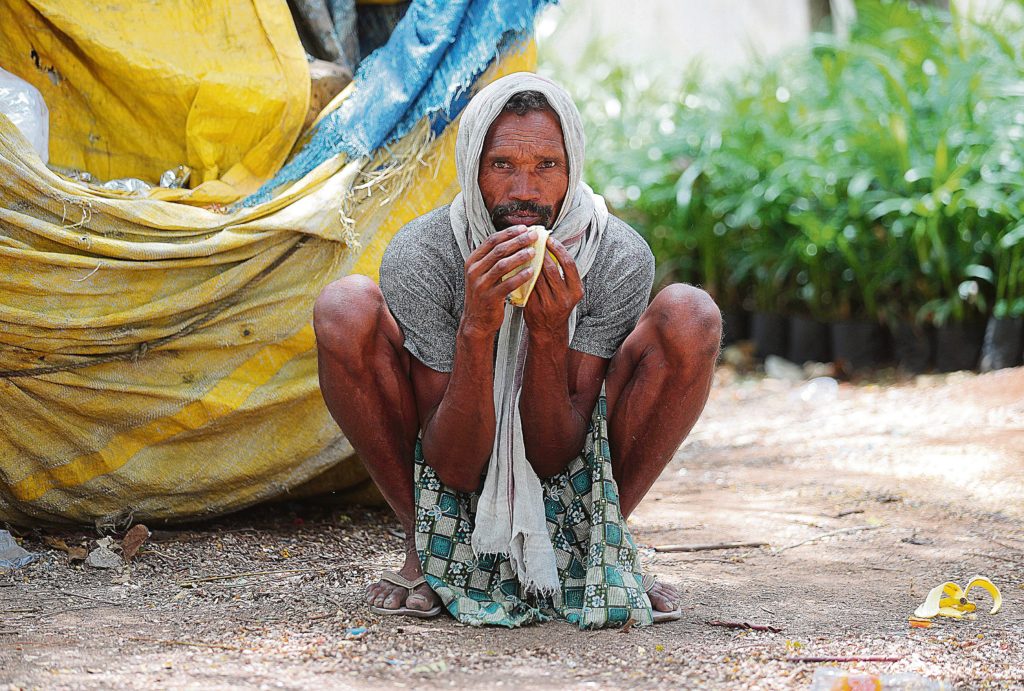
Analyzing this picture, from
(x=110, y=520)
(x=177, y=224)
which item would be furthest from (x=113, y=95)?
(x=110, y=520)

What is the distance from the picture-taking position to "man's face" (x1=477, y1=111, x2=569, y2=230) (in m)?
2.50

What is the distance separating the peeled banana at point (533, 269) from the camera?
92.1 inches

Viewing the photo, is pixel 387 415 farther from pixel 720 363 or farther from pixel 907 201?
pixel 720 363

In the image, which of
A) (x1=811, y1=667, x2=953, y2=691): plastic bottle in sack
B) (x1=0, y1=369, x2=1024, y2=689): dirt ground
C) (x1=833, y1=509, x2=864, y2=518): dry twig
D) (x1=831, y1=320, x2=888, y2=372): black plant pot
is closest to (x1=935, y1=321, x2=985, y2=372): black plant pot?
(x1=831, y1=320, x2=888, y2=372): black plant pot

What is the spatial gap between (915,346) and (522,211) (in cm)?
397

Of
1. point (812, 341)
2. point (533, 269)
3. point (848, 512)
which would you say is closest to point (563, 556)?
point (533, 269)

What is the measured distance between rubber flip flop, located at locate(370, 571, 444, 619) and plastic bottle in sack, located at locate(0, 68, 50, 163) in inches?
56.2

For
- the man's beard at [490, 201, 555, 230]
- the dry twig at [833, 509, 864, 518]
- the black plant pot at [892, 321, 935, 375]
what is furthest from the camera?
the black plant pot at [892, 321, 935, 375]

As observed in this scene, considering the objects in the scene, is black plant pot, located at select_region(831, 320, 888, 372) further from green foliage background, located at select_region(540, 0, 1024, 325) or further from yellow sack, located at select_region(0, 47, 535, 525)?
yellow sack, located at select_region(0, 47, 535, 525)

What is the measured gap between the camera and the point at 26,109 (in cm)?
313

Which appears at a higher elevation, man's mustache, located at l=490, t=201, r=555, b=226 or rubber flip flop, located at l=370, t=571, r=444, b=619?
man's mustache, located at l=490, t=201, r=555, b=226

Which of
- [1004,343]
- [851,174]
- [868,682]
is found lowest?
[868,682]

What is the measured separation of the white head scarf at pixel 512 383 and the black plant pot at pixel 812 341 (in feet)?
13.2

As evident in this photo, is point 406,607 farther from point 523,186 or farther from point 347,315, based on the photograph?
point 523,186
